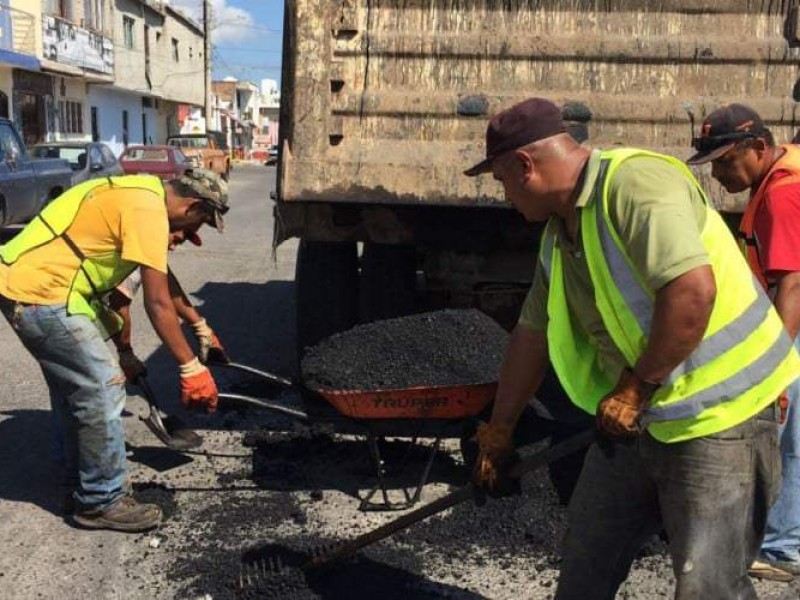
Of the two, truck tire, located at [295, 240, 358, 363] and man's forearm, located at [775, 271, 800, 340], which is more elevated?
man's forearm, located at [775, 271, 800, 340]

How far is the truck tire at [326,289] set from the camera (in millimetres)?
4996

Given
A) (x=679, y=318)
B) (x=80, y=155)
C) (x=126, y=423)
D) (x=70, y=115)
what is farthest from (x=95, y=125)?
(x=679, y=318)

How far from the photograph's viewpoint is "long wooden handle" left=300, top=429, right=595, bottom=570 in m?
2.52

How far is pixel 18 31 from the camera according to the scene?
25875 mm

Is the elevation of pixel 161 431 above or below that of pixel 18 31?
below

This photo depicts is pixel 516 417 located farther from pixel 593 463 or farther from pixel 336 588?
pixel 336 588

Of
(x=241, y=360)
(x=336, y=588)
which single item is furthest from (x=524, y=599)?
(x=241, y=360)

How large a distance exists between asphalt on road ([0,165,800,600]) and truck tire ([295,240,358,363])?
592 millimetres

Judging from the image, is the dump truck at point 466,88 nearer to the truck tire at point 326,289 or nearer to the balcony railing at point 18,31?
the truck tire at point 326,289

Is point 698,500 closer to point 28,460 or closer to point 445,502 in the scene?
point 445,502

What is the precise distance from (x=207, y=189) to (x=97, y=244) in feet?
1.66

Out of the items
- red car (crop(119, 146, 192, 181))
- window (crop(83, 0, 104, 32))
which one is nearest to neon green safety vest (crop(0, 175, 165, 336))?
red car (crop(119, 146, 192, 181))

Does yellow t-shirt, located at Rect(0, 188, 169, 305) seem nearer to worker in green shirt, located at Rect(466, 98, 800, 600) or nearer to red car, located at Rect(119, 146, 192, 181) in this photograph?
worker in green shirt, located at Rect(466, 98, 800, 600)

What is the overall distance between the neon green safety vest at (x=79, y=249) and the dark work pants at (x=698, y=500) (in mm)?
2216
